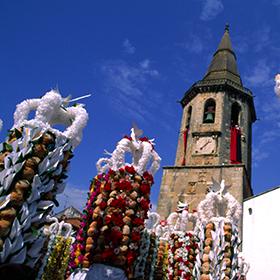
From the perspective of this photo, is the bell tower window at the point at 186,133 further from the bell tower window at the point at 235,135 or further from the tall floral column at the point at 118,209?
the tall floral column at the point at 118,209

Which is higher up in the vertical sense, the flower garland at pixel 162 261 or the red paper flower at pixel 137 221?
the flower garland at pixel 162 261

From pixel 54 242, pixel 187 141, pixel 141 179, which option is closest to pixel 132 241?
pixel 141 179

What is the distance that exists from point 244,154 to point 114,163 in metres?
15.8

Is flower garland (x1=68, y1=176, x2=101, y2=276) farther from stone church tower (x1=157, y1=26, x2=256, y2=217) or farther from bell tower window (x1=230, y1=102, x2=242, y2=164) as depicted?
bell tower window (x1=230, y1=102, x2=242, y2=164)

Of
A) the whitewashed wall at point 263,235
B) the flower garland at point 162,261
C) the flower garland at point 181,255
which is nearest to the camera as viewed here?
the flower garland at point 181,255

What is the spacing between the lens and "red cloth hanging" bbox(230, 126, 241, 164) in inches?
765

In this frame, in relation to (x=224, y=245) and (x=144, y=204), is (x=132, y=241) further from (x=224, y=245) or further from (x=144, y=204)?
(x=224, y=245)

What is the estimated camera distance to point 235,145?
19688mm

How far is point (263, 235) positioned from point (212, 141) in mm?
5769

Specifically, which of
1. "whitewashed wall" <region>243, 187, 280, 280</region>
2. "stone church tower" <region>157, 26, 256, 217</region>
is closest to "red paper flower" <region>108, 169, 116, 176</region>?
"whitewashed wall" <region>243, 187, 280, 280</region>

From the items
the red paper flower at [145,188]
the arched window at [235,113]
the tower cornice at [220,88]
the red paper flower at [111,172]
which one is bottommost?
the red paper flower at [145,188]

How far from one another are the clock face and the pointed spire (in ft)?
15.5

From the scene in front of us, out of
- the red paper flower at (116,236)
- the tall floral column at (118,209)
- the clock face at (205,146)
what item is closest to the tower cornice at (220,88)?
the clock face at (205,146)

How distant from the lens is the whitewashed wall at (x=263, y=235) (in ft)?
48.9
